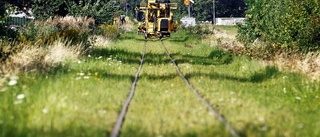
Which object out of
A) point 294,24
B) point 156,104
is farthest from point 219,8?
point 156,104

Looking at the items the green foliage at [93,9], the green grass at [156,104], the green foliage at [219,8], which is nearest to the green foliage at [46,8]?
the green foliage at [93,9]

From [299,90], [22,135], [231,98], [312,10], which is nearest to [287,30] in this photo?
[312,10]

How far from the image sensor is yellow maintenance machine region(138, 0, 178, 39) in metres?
39.5

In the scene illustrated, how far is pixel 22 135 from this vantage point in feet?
20.1

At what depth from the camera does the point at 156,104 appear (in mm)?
8836

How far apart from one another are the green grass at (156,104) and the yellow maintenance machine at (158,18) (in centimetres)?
2519

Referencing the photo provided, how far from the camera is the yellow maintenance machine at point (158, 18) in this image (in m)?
39.5

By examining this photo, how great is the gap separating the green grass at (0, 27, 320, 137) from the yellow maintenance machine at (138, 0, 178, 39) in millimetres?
25187

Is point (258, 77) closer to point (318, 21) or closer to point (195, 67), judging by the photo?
point (195, 67)

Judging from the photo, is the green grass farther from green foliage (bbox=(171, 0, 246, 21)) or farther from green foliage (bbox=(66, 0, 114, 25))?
green foliage (bbox=(171, 0, 246, 21))

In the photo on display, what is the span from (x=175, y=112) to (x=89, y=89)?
2.61 m

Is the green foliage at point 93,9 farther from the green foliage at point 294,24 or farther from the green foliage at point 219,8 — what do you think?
the green foliage at point 219,8

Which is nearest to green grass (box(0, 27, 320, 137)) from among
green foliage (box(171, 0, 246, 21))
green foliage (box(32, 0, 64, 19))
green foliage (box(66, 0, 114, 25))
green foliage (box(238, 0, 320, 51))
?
green foliage (box(238, 0, 320, 51))

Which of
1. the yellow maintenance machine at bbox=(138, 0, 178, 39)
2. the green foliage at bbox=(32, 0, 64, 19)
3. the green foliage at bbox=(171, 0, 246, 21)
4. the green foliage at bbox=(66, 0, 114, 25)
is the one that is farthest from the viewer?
the green foliage at bbox=(171, 0, 246, 21)
